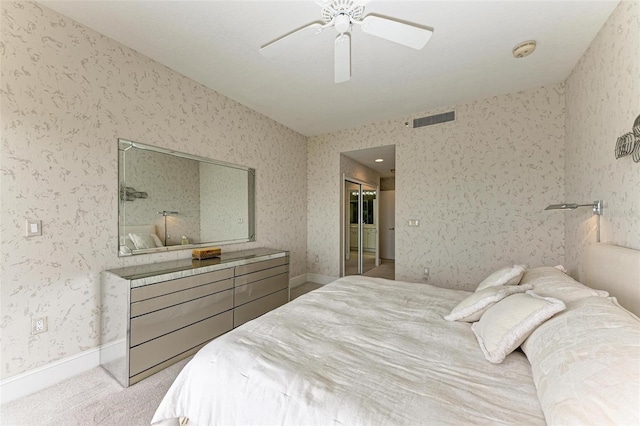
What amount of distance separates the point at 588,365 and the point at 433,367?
51 cm

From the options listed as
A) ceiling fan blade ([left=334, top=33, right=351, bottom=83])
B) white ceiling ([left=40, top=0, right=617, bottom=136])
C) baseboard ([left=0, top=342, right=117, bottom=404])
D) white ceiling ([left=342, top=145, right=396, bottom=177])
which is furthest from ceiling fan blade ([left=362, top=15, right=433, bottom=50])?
baseboard ([left=0, top=342, right=117, bottom=404])

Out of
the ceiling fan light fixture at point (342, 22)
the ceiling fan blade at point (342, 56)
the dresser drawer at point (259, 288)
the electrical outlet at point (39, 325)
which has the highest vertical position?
the ceiling fan light fixture at point (342, 22)

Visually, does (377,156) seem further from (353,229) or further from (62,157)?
(62,157)

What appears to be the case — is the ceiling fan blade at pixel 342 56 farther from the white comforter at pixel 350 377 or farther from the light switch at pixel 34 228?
the light switch at pixel 34 228

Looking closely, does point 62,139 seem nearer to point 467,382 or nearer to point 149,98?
point 149,98

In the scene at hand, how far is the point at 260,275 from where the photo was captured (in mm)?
3027

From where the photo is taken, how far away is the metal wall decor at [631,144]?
1.50 meters

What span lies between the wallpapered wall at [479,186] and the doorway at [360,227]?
117 cm

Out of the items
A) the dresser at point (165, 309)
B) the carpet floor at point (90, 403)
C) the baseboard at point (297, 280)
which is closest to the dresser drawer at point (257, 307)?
the dresser at point (165, 309)

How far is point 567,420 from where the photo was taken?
69 centimetres

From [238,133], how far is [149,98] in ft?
3.66

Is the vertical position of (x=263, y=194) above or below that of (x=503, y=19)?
below

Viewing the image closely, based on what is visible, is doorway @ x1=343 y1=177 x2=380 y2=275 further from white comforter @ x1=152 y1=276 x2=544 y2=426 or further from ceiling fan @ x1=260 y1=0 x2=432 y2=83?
white comforter @ x1=152 y1=276 x2=544 y2=426

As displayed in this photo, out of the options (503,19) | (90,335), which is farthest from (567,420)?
(90,335)
